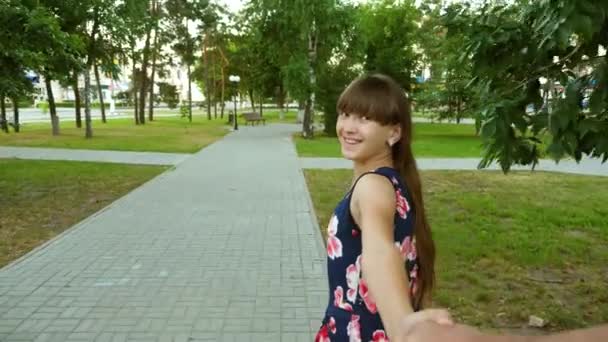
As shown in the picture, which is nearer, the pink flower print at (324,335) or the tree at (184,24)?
the pink flower print at (324,335)

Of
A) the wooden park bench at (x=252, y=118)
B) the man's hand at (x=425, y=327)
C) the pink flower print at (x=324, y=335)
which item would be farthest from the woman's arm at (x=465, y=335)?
the wooden park bench at (x=252, y=118)

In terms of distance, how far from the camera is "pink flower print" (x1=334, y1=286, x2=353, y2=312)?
1.87m

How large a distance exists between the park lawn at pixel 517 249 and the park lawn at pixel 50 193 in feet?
13.0

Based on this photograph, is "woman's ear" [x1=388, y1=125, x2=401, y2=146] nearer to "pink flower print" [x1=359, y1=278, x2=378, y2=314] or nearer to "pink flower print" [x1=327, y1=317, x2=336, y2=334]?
"pink flower print" [x1=359, y1=278, x2=378, y2=314]

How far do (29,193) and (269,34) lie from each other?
17.7 metres

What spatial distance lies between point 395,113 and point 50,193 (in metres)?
11.1

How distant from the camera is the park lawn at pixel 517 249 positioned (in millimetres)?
5059

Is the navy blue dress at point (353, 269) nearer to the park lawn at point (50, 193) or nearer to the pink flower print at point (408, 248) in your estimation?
the pink flower print at point (408, 248)

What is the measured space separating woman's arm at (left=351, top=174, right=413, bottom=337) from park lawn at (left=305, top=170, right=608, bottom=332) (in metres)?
3.44

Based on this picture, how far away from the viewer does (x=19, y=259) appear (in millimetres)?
6672

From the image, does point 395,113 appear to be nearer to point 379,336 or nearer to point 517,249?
point 379,336

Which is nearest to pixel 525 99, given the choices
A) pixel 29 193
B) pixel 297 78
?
pixel 29 193

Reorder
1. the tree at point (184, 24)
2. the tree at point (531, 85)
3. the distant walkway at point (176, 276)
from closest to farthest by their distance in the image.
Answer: the tree at point (531, 85) < the distant walkway at point (176, 276) < the tree at point (184, 24)

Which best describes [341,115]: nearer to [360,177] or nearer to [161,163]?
[360,177]
